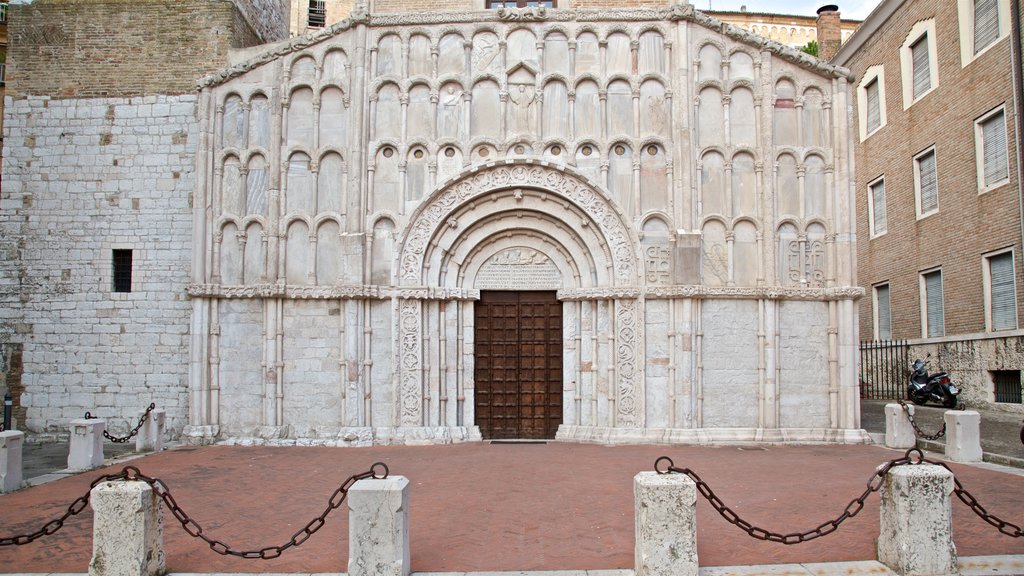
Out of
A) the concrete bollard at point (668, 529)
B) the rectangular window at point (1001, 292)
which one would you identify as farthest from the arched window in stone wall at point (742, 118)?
the concrete bollard at point (668, 529)

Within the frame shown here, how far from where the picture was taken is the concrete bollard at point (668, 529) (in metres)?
6.05

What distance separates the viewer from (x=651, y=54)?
15125 mm

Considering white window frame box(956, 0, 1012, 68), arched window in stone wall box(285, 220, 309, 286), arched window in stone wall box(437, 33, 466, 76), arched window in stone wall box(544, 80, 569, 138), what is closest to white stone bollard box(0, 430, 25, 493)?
arched window in stone wall box(285, 220, 309, 286)

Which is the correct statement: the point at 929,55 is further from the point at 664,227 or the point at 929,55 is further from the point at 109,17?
the point at 109,17

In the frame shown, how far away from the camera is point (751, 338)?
47.5ft

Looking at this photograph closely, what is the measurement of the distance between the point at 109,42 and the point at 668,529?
15.9m

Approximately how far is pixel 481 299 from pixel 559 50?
17.5ft

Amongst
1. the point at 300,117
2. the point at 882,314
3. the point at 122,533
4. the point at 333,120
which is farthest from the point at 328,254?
the point at 882,314

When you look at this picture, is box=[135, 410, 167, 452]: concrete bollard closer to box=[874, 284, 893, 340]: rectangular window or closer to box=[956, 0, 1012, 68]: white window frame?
box=[956, 0, 1012, 68]: white window frame

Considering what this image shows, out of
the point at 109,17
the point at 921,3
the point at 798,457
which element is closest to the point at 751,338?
the point at 798,457

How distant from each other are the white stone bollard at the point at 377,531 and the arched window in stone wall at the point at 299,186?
971 cm

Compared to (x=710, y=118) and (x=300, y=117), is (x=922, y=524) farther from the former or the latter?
(x=300, y=117)

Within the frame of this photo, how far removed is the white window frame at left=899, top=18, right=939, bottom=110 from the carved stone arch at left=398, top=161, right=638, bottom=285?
11.9m

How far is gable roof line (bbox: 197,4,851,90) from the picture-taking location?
15.0 metres
